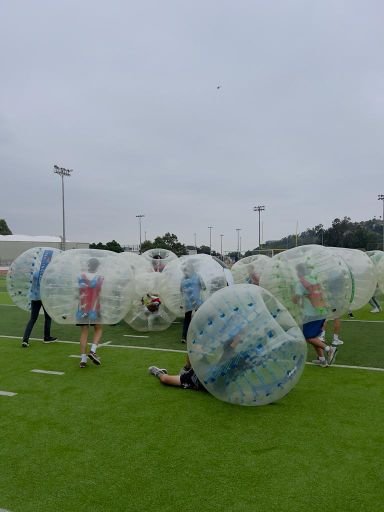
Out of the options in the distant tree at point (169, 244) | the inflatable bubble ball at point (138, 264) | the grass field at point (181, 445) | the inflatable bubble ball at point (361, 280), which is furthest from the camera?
the distant tree at point (169, 244)

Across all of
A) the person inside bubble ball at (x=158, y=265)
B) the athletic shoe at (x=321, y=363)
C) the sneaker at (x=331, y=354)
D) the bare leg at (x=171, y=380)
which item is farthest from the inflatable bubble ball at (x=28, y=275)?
the sneaker at (x=331, y=354)

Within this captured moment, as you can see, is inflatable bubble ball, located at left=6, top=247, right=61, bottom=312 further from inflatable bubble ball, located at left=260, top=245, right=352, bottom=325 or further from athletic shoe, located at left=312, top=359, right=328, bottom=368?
athletic shoe, located at left=312, top=359, right=328, bottom=368

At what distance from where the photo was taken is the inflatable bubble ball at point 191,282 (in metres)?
7.65

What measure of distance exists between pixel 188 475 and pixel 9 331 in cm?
806

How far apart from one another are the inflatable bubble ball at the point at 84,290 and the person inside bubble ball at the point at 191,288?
5.58ft

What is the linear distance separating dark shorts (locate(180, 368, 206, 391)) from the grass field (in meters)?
0.12

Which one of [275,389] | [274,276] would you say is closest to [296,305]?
[274,276]

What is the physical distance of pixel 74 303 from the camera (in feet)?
19.8

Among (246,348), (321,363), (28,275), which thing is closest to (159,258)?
(28,275)

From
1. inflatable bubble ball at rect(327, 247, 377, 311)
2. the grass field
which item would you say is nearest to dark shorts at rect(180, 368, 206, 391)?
the grass field

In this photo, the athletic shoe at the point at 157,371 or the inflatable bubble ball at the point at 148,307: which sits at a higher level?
the inflatable bubble ball at the point at 148,307

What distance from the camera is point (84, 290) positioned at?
6012mm

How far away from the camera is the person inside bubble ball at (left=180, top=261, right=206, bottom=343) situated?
25.1ft

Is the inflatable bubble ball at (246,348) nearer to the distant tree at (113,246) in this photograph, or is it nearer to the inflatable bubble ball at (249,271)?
the inflatable bubble ball at (249,271)
